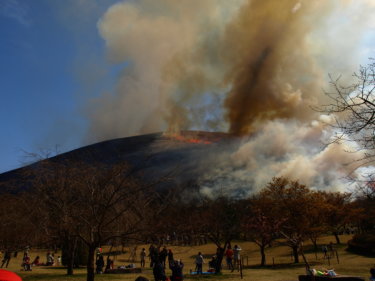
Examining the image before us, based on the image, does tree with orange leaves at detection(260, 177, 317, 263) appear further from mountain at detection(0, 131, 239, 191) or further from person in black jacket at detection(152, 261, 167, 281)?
mountain at detection(0, 131, 239, 191)

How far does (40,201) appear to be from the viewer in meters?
17.4

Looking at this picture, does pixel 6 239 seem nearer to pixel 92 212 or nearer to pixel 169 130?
pixel 92 212

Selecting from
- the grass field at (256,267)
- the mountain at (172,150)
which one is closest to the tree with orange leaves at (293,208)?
the grass field at (256,267)

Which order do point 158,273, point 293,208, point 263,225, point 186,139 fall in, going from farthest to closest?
1. point 186,139
2. point 293,208
3. point 263,225
4. point 158,273

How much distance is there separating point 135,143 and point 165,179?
5047 inches

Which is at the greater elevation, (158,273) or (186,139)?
(186,139)

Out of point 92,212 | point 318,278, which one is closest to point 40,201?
point 92,212

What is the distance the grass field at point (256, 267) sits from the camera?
20406 millimetres

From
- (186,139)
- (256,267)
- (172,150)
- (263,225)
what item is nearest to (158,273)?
(263,225)

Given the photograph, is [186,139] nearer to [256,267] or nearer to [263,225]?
[263,225]

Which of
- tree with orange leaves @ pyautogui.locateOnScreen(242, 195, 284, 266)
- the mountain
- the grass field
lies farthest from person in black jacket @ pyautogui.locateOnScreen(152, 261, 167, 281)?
the mountain

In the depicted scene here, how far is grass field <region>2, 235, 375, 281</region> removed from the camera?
20.4 metres

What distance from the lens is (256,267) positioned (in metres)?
29.5

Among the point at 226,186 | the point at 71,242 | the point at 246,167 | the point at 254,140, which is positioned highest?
the point at 254,140
